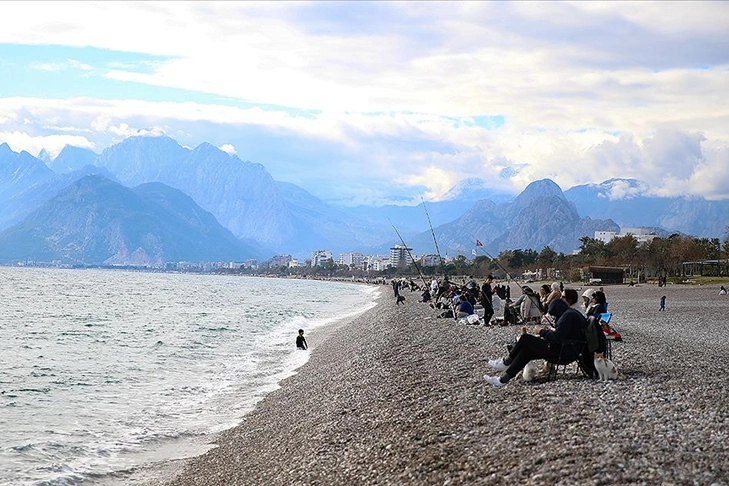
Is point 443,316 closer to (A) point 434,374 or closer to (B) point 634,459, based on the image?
(A) point 434,374

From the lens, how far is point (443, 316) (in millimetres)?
31953

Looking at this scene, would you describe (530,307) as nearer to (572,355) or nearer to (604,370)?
(572,355)

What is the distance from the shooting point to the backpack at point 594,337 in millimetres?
11734

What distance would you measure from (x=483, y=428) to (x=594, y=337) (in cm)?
330

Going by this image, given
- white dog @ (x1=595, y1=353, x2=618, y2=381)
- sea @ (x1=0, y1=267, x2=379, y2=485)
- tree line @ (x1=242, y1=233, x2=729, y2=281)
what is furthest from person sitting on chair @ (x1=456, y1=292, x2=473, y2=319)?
tree line @ (x1=242, y1=233, x2=729, y2=281)

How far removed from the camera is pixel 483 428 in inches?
364

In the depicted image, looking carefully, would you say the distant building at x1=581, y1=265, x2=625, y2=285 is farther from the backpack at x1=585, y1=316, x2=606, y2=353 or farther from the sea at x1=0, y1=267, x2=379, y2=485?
the backpack at x1=585, y1=316, x2=606, y2=353

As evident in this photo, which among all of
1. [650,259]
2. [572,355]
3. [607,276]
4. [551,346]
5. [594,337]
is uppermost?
[650,259]

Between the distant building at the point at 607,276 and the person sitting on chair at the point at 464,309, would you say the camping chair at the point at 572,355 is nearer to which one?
the person sitting on chair at the point at 464,309

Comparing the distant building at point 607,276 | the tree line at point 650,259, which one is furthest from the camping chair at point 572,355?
the distant building at point 607,276

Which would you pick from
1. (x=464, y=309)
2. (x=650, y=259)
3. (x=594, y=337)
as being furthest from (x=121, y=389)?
(x=650, y=259)

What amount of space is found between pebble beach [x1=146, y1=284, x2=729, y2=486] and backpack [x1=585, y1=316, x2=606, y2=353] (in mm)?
513

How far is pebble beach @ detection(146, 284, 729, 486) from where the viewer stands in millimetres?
7164

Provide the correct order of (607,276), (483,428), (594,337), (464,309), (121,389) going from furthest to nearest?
1. (607,276)
2. (464,309)
3. (121,389)
4. (594,337)
5. (483,428)
